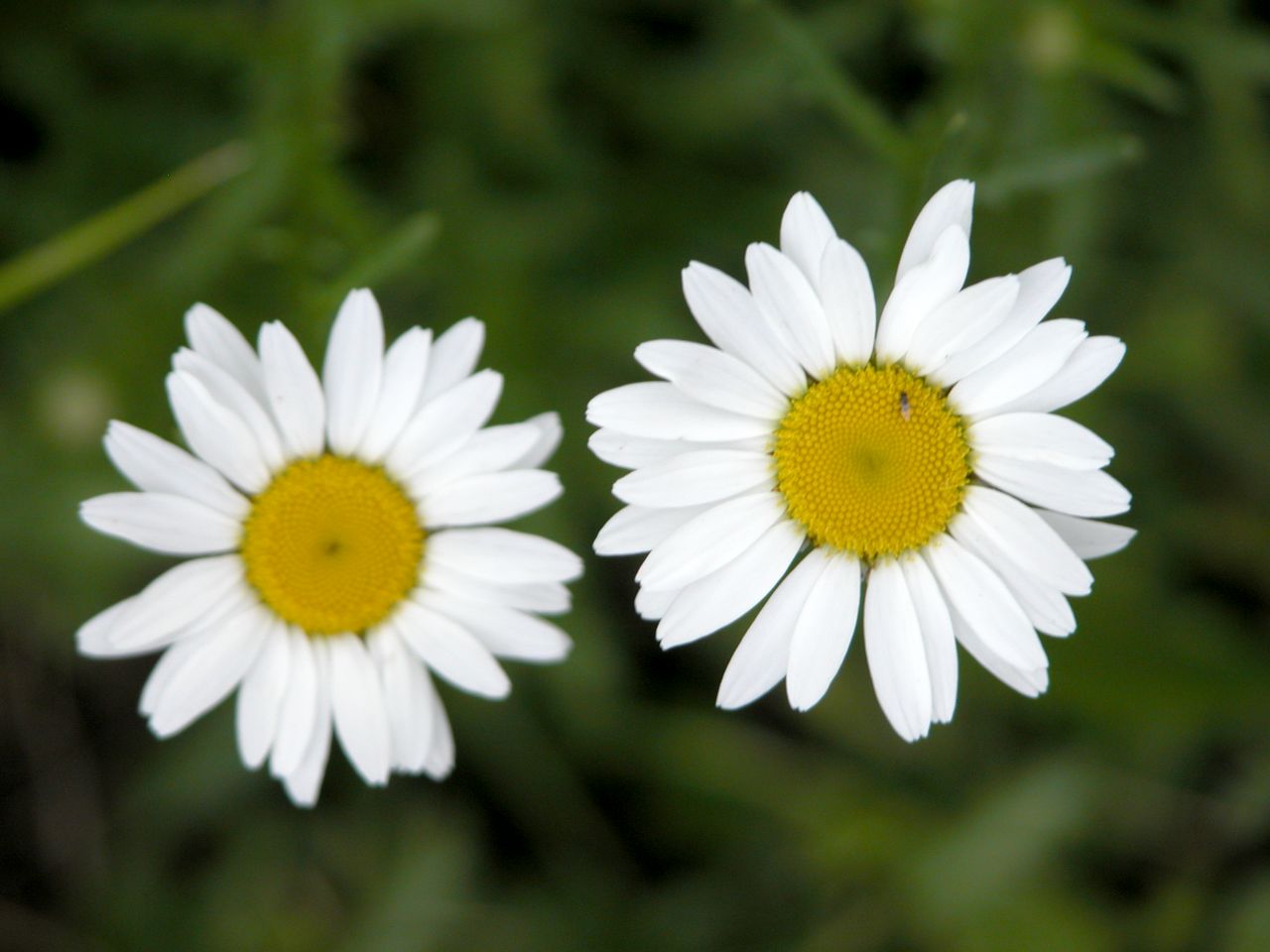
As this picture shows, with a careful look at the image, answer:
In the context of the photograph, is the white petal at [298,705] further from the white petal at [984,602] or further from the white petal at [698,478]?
the white petal at [984,602]

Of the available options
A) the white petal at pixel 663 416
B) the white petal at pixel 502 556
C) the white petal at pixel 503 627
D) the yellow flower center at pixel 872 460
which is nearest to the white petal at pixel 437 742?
the white petal at pixel 503 627

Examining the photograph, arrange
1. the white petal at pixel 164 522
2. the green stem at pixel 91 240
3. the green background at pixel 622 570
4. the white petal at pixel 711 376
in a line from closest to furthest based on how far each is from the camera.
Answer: the white petal at pixel 711 376, the white petal at pixel 164 522, the green stem at pixel 91 240, the green background at pixel 622 570

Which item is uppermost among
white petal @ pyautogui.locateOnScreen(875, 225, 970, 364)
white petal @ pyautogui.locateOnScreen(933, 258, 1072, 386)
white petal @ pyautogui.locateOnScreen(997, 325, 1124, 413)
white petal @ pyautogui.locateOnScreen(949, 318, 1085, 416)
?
white petal @ pyautogui.locateOnScreen(875, 225, 970, 364)

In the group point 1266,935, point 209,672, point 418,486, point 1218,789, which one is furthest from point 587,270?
point 1266,935

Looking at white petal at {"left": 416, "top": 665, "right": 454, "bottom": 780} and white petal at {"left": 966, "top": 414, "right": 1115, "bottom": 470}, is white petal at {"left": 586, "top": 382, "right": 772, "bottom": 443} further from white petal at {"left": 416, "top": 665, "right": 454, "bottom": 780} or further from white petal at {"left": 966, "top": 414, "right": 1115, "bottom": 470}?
white petal at {"left": 416, "top": 665, "right": 454, "bottom": 780}

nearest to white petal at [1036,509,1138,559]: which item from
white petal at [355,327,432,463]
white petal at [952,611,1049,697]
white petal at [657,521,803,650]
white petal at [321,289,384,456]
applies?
white petal at [952,611,1049,697]

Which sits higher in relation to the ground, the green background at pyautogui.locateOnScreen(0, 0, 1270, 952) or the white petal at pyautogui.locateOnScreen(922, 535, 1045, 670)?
the green background at pyautogui.locateOnScreen(0, 0, 1270, 952)

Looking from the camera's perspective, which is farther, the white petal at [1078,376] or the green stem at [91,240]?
the green stem at [91,240]
